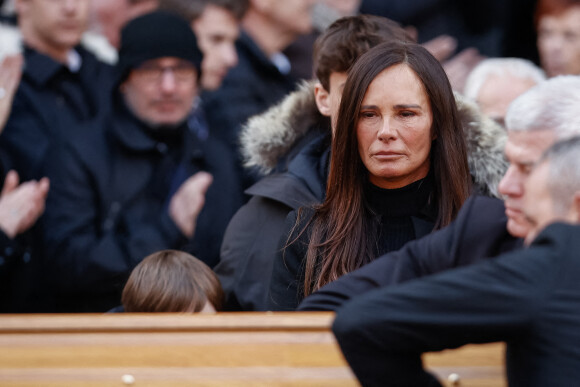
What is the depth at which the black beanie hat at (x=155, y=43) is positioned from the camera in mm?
4410

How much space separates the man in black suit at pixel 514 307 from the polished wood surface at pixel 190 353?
47cm

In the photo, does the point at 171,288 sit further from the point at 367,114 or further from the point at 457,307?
the point at 457,307

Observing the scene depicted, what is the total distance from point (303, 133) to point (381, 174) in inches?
30.5

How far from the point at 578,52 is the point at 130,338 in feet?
10.0

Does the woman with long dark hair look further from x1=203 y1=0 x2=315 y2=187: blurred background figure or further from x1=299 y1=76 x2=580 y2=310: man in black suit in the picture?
x1=203 y1=0 x2=315 y2=187: blurred background figure

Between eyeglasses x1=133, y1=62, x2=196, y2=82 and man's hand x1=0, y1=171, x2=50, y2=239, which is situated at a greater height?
eyeglasses x1=133, y1=62, x2=196, y2=82

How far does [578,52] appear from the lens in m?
4.62

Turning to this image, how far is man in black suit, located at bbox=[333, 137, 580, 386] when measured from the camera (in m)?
1.73

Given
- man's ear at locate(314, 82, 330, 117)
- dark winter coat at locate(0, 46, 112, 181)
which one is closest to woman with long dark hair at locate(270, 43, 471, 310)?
man's ear at locate(314, 82, 330, 117)

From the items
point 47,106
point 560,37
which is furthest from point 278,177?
point 560,37

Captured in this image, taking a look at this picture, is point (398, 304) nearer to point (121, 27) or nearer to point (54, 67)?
point (54, 67)

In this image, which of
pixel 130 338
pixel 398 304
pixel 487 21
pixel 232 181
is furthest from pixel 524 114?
pixel 487 21

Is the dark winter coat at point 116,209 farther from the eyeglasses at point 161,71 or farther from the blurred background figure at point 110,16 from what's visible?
the blurred background figure at point 110,16

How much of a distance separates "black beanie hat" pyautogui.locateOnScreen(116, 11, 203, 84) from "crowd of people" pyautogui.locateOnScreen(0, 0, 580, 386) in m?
0.01
